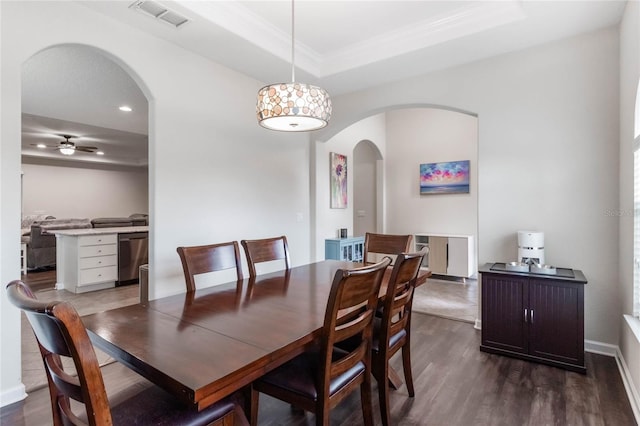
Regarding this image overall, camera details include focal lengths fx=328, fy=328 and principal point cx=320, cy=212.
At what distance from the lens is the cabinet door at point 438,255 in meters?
5.37

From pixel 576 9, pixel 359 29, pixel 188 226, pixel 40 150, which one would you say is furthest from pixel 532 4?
pixel 40 150

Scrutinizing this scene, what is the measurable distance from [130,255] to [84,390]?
16.5 ft

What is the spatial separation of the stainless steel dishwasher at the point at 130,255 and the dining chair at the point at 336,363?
4.53 metres

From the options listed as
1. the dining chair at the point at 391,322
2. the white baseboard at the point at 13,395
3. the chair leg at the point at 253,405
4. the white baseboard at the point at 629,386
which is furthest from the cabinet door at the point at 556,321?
the white baseboard at the point at 13,395

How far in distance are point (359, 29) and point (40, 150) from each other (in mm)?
8694

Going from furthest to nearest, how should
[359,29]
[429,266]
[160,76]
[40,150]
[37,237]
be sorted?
[40,150]
[37,237]
[429,266]
[359,29]
[160,76]

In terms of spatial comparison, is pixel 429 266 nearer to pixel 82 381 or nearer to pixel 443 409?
pixel 443 409

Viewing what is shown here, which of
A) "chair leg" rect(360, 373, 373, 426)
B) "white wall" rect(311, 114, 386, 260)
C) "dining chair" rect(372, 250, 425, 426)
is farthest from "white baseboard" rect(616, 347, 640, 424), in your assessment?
"white wall" rect(311, 114, 386, 260)

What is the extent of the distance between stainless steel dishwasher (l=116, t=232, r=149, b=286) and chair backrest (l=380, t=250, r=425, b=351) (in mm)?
4809

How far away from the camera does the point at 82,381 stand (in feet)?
2.89

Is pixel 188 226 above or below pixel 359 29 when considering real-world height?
below

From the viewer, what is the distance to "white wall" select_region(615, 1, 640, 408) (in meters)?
2.08

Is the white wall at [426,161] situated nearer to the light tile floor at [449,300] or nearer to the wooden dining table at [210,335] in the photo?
the light tile floor at [449,300]

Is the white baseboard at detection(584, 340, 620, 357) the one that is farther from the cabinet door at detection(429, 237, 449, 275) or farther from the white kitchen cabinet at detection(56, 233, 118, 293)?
the white kitchen cabinet at detection(56, 233, 118, 293)
